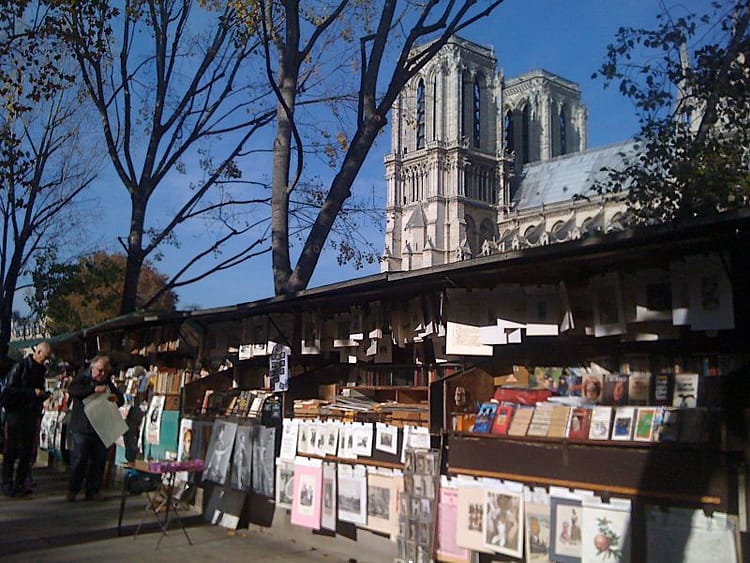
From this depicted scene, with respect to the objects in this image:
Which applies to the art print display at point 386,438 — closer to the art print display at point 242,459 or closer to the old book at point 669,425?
the art print display at point 242,459

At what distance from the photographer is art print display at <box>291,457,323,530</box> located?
702 centimetres

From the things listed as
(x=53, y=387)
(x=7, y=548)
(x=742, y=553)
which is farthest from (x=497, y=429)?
(x=53, y=387)

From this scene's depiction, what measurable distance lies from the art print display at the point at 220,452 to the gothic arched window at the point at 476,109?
97264mm

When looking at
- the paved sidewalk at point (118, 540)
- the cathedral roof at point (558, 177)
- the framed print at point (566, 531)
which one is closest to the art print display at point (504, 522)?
the framed print at point (566, 531)

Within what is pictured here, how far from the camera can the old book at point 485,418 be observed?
18.7 feet

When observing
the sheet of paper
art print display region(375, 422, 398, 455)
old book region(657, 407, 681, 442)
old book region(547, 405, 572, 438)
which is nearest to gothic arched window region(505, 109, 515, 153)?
the sheet of paper

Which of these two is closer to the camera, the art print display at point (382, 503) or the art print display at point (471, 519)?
the art print display at point (471, 519)

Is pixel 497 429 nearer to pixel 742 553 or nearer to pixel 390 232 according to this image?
pixel 742 553

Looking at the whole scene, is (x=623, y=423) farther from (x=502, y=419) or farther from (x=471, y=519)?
(x=471, y=519)

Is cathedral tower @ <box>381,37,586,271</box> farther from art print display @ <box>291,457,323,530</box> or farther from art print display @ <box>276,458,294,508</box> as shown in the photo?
art print display @ <box>291,457,323,530</box>

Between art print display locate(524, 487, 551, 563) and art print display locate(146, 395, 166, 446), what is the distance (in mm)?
6469

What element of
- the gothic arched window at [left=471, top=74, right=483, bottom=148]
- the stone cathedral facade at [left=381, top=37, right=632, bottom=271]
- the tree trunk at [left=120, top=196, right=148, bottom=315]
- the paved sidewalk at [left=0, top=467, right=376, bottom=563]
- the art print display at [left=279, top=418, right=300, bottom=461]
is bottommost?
the paved sidewalk at [left=0, top=467, right=376, bottom=563]

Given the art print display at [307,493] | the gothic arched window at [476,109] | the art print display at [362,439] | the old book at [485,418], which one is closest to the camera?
the old book at [485,418]

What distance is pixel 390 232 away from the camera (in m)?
99.7
